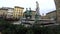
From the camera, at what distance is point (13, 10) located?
1816cm

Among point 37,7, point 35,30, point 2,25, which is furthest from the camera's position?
point 37,7

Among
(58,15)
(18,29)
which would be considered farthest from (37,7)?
(18,29)

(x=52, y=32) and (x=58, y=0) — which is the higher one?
(x=58, y=0)

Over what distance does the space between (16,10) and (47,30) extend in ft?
41.7

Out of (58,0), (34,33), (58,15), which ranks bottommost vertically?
(34,33)

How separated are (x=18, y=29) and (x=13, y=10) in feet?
39.4

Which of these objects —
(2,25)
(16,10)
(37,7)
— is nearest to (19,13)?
(16,10)

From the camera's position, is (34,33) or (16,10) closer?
(34,33)

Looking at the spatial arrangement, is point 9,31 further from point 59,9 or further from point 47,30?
point 59,9

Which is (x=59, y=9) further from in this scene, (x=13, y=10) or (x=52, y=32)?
(x=13, y=10)

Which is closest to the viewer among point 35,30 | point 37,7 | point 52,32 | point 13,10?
point 52,32

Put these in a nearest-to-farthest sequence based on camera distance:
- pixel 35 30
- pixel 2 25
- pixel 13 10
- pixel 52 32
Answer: pixel 52 32 < pixel 35 30 < pixel 2 25 < pixel 13 10

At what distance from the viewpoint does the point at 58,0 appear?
28.9ft

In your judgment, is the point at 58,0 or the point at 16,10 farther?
the point at 16,10
